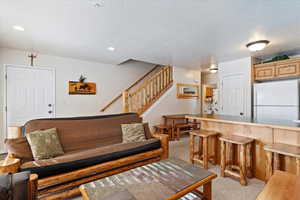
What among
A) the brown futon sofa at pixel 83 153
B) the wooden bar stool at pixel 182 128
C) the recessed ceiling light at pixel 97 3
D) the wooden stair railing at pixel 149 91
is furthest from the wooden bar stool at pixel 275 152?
the wooden stair railing at pixel 149 91

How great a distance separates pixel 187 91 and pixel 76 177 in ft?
15.9

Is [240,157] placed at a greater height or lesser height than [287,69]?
lesser

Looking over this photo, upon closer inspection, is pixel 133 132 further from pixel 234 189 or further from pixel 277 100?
pixel 277 100

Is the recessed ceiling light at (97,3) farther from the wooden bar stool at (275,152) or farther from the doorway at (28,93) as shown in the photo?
the doorway at (28,93)

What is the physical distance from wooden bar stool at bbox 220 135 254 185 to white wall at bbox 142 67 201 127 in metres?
2.70

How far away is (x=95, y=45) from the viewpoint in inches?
132

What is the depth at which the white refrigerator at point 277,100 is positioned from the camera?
327 centimetres

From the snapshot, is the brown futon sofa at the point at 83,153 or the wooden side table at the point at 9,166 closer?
the wooden side table at the point at 9,166

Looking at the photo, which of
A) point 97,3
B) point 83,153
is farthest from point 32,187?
point 97,3

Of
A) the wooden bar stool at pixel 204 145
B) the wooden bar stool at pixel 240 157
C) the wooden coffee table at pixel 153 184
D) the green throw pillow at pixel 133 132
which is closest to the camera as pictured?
the wooden coffee table at pixel 153 184

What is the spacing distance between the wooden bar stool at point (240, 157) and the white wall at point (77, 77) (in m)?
3.72

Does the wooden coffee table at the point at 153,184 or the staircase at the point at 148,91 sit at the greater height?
the staircase at the point at 148,91

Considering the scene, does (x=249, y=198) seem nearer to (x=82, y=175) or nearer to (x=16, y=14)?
(x=82, y=175)

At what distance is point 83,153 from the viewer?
7.09ft
